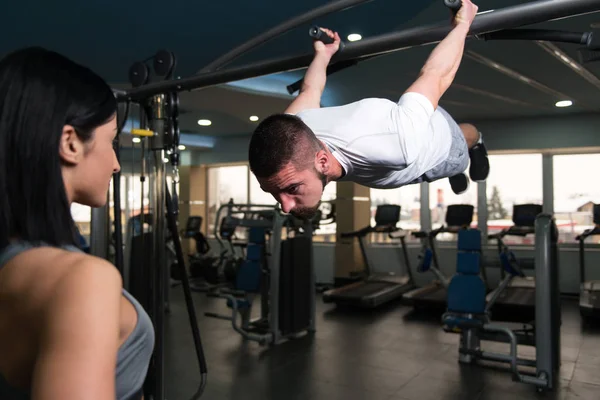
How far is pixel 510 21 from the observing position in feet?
4.21

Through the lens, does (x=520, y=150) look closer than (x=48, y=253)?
No

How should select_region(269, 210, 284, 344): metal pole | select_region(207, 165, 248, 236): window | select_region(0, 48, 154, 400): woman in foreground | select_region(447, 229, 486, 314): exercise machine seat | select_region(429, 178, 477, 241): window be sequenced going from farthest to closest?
select_region(207, 165, 248, 236): window → select_region(429, 178, 477, 241): window → select_region(269, 210, 284, 344): metal pole → select_region(447, 229, 486, 314): exercise machine seat → select_region(0, 48, 154, 400): woman in foreground

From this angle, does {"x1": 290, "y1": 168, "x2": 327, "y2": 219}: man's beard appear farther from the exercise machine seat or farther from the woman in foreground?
the exercise machine seat

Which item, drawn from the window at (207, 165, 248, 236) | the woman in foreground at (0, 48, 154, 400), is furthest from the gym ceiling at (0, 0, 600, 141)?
the window at (207, 165, 248, 236)

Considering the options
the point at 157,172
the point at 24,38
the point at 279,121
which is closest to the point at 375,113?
the point at 279,121

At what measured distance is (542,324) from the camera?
11.8ft

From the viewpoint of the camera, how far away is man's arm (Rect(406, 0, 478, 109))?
124cm

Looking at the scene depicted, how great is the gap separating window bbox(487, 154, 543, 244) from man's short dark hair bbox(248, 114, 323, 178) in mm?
7016

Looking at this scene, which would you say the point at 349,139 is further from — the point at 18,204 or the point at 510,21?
the point at 18,204

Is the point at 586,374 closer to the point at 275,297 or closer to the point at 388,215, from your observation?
the point at 275,297

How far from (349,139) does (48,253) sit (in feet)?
2.95

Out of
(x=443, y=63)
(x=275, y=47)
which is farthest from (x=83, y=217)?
(x=443, y=63)

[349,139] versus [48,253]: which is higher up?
[349,139]

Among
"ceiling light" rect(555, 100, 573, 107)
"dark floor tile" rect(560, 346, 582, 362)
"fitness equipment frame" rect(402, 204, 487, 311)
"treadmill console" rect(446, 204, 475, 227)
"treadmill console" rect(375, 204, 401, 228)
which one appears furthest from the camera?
"treadmill console" rect(375, 204, 401, 228)
